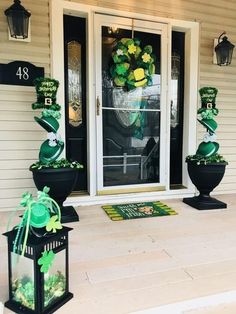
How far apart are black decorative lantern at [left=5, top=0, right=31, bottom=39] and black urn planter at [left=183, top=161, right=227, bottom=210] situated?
2345 mm

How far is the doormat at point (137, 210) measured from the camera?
10.2 feet

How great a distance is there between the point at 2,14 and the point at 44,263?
275cm

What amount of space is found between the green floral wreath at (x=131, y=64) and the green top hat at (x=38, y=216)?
2.45 m

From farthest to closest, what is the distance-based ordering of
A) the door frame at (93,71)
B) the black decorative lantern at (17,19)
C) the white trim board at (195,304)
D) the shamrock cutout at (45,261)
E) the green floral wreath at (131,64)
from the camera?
1. the green floral wreath at (131,64)
2. the door frame at (93,71)
3. the black decorative lantern at (17,19)
4. the white trim board at (195,304)
5. the shamrock cutout at (45,261)

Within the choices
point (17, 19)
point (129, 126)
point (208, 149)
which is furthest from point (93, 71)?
point (208, 149)

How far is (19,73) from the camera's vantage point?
3.14 meters

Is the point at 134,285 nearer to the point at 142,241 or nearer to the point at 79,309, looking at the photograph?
the point at 79,309

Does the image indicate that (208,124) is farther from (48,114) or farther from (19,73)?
(19,73)

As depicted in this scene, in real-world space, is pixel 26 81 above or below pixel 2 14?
below

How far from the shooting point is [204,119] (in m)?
3.35

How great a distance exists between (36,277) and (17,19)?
100 inches

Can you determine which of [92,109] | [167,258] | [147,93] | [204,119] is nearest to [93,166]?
[92,109]

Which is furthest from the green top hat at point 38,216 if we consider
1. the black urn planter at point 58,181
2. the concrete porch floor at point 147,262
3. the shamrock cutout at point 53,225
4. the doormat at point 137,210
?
the doormat at point 137,210

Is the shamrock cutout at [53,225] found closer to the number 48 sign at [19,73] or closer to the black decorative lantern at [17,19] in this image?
the number 48 sign at [19,73]
